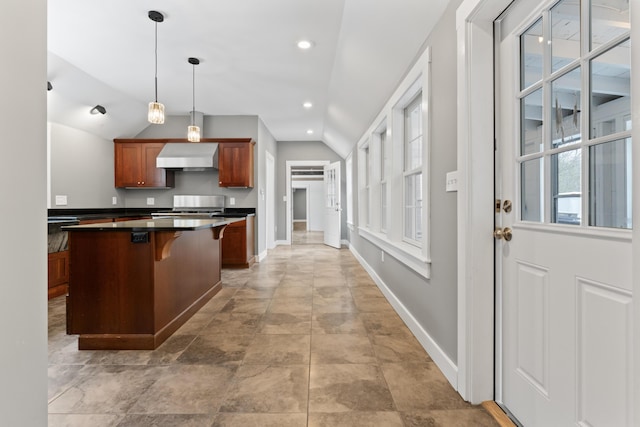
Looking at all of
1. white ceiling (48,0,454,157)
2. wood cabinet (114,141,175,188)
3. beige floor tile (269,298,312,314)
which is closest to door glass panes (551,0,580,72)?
white ceiling (48,0,454,157)

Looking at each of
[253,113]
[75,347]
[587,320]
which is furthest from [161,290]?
[253,113]

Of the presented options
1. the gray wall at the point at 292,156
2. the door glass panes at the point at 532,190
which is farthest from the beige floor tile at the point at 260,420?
the gray wall at the point at 292,156

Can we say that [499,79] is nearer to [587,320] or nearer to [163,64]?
[587,320]

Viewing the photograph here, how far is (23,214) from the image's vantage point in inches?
30.8

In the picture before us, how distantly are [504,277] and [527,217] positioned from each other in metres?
0.31

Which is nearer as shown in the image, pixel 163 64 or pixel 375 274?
pixel 163 64

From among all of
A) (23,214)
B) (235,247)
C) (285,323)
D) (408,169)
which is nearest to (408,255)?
(408,169)

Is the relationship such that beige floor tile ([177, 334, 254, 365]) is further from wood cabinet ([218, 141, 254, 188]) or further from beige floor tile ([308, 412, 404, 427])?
wood cabinet ([218, 141, 254, 188])

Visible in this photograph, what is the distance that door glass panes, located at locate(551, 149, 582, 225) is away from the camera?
1.11 meters

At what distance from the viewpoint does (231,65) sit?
3836 mm

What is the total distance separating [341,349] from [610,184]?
1731 millimetres

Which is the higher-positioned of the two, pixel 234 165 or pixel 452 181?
pixel 234 165

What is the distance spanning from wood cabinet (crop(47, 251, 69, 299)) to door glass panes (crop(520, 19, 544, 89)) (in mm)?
4544

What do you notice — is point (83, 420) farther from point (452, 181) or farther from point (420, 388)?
point (452, 181)
